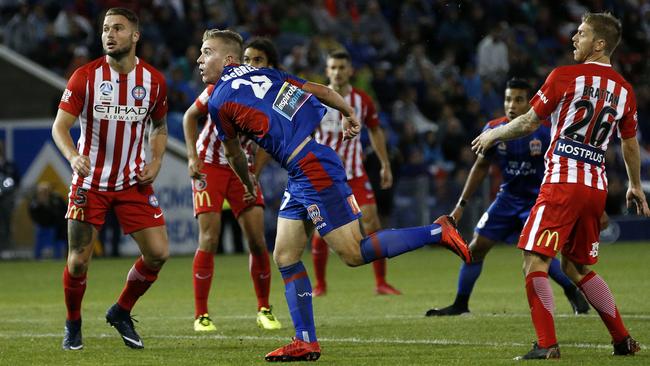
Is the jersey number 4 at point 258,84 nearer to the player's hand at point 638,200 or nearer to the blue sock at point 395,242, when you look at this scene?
the blue sock at point 395,242

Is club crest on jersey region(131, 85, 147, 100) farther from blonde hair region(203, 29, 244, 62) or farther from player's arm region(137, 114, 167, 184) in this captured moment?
blonde hair region(203, 29, 244, 62)

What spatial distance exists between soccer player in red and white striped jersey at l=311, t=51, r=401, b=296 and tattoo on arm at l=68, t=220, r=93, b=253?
16.1ft

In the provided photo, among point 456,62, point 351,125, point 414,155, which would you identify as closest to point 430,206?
point 414,155

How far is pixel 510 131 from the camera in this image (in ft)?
24.7

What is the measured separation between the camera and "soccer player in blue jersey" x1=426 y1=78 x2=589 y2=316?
34.3ft

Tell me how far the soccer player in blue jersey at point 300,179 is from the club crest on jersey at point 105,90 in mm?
845

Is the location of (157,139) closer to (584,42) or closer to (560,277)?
(584,42)

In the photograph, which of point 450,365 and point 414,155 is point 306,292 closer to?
point 450,365

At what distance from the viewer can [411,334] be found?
9.29m

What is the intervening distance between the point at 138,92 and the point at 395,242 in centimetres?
223

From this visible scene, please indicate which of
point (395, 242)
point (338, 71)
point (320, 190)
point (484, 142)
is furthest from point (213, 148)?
point (484, 142)

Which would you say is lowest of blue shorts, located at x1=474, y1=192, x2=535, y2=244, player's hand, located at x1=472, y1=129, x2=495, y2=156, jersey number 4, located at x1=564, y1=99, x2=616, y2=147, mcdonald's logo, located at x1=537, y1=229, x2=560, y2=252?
blue shorts, located at x1=474, y1=192, x2=535, y2=244

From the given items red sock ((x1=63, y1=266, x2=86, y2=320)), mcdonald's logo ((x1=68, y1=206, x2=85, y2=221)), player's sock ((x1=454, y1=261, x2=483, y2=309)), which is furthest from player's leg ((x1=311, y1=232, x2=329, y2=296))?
mcdonald's logo ((x1=68, y1=206, x2=85, y2=221))

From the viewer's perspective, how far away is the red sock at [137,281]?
8.80 metres
